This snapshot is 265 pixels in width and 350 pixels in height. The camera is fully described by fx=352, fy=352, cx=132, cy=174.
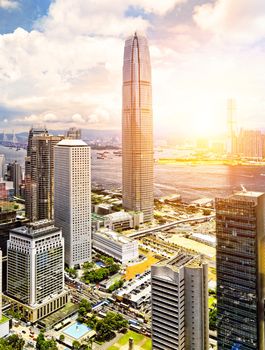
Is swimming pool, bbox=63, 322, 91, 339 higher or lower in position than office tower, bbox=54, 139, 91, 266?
lower

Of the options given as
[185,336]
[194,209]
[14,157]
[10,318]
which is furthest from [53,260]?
[194,209]

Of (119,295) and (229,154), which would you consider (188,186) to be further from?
(119,295)

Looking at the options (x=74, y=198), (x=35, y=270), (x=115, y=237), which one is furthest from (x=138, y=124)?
(x=35, y=270)

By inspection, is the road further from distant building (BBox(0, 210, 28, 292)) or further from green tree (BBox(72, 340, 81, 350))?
green tree (BBox(72, 340, 81, 350))

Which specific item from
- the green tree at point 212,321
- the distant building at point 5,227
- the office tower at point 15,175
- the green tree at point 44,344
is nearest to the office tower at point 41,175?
the office tower at point 15,175

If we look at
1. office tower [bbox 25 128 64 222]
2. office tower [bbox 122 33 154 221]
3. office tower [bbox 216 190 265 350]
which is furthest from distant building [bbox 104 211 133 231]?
office tower [bbox 216 190 265 350]

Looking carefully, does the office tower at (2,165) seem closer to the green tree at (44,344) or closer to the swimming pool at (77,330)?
the swimming pool at (77,330)

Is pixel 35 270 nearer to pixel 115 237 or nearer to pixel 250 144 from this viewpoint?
pixel 115 237
